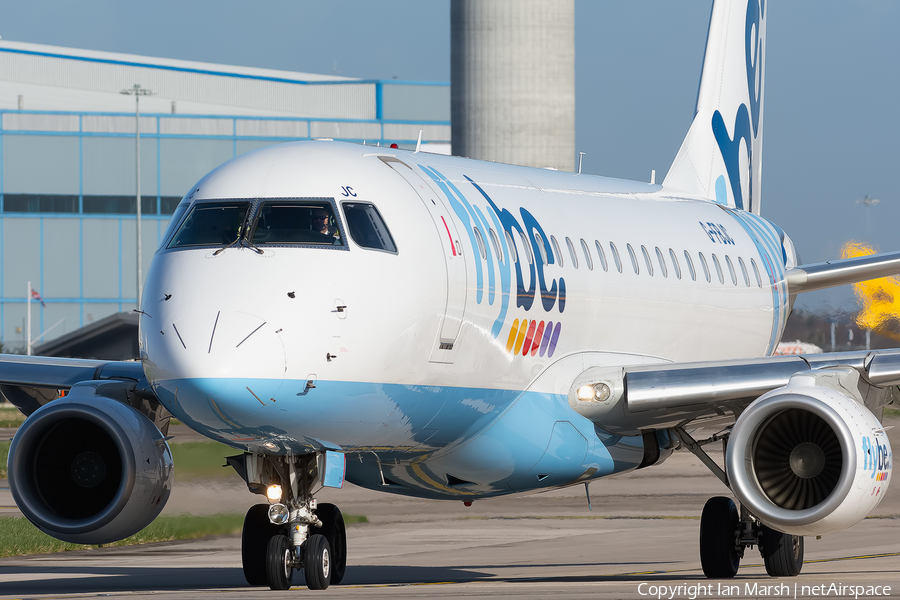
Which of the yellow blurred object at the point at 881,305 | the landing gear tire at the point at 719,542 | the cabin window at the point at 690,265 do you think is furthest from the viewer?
the yellow blurred object at the point at 881,305

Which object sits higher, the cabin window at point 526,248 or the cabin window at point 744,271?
the cabin window at point 526,248

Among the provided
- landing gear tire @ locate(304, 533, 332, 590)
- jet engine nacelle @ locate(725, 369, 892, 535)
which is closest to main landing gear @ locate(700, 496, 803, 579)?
jet engine nacelle @ locate(725, 369, 892, 535)

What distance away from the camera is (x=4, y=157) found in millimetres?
69250

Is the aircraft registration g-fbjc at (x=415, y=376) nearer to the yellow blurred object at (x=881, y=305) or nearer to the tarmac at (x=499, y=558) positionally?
the tarmac at (x=499, y=558)

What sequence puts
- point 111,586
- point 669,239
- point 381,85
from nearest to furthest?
point 111,586 → point 669,239 → point 381,85

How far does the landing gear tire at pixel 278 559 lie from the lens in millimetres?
13156

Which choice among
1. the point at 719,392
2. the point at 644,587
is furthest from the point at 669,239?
the point at 644,587

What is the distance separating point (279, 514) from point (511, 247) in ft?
12.4

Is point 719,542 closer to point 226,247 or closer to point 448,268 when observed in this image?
point 448,268

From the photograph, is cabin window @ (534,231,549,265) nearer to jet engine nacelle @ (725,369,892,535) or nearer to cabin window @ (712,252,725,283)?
jet engine nacelle @ (725,369,892,535)

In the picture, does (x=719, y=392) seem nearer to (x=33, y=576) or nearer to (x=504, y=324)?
(x=504, y=324)

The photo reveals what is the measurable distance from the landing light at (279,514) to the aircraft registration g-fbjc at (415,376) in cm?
2

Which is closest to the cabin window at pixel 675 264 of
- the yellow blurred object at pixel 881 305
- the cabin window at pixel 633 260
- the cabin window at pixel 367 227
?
the cabin window at pixel 633 260

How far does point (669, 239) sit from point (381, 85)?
2408 inches
